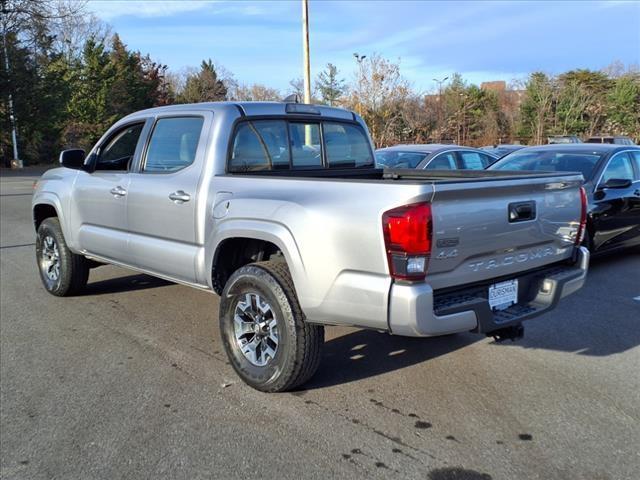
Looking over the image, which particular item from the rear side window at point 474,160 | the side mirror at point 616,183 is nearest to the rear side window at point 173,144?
the side mirror at point 616,183

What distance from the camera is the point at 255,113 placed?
468cm

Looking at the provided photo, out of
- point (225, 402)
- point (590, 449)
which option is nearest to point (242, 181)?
point (225, 402)

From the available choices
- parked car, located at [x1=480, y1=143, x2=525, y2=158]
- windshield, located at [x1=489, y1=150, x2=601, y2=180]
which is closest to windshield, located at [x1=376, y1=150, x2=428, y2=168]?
windshield, located at [x1=489, y1=150, x2=601, y2=180]

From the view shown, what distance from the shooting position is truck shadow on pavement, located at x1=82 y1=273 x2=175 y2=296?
6.67 meters

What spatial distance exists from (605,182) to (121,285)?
6.22 metres

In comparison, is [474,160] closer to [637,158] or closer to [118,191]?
[637,158]

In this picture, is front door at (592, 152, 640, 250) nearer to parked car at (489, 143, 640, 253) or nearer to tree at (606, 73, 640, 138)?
parked car at (489, 143, 640, 253)

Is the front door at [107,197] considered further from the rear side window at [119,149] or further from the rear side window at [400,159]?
the rear side window at [400,159]

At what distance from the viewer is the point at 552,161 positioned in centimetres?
813

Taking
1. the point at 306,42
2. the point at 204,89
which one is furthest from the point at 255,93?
the point at 306,42

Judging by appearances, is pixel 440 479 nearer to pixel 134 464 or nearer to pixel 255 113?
pixel 134 464

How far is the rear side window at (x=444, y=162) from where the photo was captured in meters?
10.4

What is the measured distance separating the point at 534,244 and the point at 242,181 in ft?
6.77

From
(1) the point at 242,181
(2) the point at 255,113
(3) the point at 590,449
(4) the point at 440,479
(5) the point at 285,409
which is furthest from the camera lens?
(2) the point at 255,113
